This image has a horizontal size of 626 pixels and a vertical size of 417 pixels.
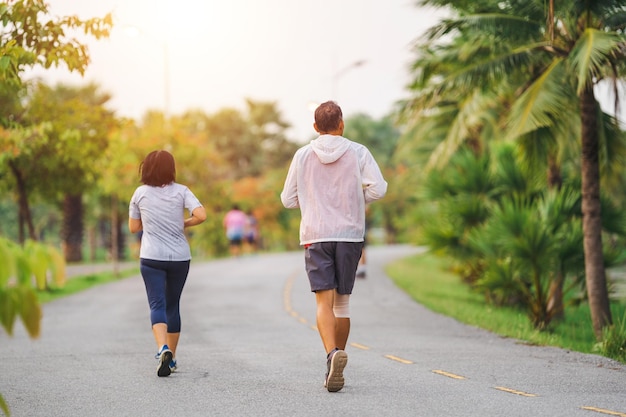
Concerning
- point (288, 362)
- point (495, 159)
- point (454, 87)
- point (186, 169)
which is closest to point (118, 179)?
point (186, 169)

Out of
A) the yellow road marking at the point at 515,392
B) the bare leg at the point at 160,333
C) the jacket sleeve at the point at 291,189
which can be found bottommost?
the yellow road marking at the point at 515,392

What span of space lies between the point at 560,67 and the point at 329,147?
7714mm

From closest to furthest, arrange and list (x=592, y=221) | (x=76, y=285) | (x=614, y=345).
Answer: (x=614, y=345) < (x=592, y=221) < (x=76, y=285)

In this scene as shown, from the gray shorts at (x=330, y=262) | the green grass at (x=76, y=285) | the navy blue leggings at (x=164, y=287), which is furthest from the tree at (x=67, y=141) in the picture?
the gray shorts at (x=330, y=262)

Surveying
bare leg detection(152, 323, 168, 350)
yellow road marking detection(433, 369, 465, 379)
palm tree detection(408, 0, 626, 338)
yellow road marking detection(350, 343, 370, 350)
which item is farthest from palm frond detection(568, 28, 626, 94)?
bare leg detection(152, 323, 168, 350)

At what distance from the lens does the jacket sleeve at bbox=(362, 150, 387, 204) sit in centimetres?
710

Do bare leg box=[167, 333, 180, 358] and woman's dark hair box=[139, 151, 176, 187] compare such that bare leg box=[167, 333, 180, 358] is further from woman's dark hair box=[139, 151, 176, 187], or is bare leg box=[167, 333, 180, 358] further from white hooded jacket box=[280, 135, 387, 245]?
white hooded jacket box=[280, 135, 387, 245]

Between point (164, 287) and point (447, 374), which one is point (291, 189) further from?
point (447, 374)

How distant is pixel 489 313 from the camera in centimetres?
1631

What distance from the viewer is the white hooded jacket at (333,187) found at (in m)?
7.01

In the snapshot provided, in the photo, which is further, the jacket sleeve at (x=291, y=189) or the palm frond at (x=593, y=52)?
the palm frond at (x=593, y=52)

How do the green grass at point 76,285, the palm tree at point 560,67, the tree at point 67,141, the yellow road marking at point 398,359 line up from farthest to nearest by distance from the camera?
the green grass at point 76,285, the tree at point 67,141, the palm tree at point 560,67, the yellow road marking at point 398,359

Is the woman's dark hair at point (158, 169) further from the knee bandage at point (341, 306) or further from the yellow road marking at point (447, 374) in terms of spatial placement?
the yellow road marking at point (447, 374)

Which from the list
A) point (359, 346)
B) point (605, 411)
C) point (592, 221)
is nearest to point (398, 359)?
point (359, 346)
